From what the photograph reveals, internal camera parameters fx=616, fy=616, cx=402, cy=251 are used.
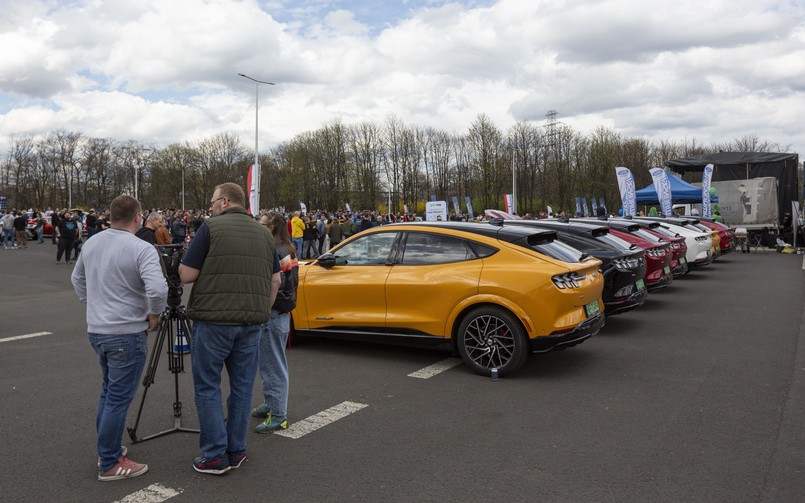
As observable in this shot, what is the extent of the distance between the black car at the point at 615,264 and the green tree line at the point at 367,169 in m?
50.3

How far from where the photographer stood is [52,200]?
79.4 metres

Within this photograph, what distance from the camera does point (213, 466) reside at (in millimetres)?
3973

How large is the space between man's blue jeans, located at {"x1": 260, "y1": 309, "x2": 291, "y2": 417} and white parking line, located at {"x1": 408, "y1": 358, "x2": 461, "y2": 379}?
1973mm

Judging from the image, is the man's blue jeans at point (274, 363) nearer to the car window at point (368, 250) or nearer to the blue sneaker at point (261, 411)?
the blue sneaker at point (261, 411)

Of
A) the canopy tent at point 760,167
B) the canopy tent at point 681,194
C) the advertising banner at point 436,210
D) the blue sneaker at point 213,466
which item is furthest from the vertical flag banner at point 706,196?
the blue sneaker at point 213,466

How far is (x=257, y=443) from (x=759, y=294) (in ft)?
38.7

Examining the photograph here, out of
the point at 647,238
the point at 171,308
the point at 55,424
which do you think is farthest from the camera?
the point at 647,238

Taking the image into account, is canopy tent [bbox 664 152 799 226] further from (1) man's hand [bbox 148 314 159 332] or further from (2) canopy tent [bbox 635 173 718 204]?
(1) man's hand [bbox 148 314 159 332]

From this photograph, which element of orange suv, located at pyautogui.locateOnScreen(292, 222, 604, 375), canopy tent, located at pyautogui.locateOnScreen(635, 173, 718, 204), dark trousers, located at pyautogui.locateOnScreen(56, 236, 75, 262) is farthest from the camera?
canopy tent, located at pyautogui.locateOnScreen(635, 173, 718, 204)

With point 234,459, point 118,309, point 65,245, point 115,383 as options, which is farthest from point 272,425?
point 65,245

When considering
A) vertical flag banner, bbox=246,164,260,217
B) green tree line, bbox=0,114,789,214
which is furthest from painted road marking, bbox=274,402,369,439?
green tree line, bbox=0,114,789,214

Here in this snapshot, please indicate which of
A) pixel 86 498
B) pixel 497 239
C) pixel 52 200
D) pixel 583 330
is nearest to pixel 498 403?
pixel 583 330

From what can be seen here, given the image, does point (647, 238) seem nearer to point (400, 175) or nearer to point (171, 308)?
point (171, 308)

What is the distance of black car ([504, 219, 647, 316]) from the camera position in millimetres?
8641
